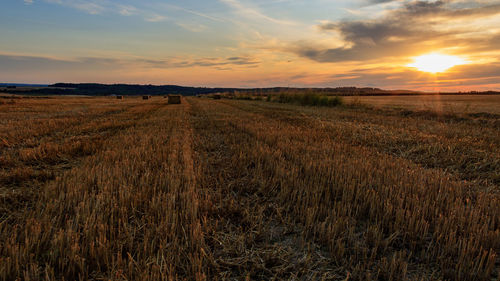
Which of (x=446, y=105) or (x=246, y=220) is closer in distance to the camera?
(x=246, y=220)

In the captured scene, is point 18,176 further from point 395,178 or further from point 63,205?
→ point 395,178

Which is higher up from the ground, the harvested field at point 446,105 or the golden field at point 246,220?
A: the harvested field at point 446,105

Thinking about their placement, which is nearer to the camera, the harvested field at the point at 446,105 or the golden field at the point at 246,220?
the golden field at the point at 246,220

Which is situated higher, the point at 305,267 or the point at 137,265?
the point at 137,265

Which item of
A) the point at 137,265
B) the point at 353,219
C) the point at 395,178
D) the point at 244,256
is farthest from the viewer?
the point at 395,178

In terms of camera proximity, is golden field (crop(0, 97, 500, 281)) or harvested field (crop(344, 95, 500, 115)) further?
harvested field (crop(344, 95, 500, 115))

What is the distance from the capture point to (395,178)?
4.04 meters

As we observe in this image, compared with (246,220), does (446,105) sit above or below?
above

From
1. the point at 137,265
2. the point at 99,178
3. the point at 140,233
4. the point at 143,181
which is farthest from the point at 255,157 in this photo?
the point at 137,265

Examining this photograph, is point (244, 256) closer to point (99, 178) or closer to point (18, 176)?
point (99, 178)

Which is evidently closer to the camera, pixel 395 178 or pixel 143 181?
pixel 143 181

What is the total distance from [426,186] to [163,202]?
3.60 metres

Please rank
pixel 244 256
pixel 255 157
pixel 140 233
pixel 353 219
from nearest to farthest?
pixel 244 256, pixel 140 233, pixel 353 219, pixel 255 157

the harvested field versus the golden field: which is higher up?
the harvested field
